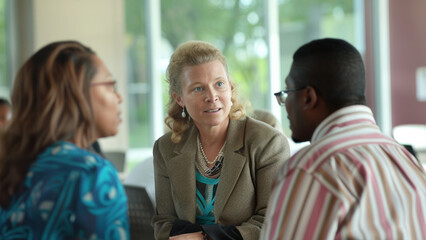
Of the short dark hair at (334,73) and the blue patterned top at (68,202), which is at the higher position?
the short dark hair at (334,73)

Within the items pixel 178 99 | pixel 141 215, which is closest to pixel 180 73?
pixel 178 99

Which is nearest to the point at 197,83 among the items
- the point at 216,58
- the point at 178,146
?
the point at 216,58

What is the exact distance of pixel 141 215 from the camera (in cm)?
188

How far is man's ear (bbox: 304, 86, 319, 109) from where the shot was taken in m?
1.42

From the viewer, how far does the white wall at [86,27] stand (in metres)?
5.82

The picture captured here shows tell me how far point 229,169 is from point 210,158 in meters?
0.16

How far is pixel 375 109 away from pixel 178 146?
5448 millimetres

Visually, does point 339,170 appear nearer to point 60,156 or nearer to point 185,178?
point 60,156

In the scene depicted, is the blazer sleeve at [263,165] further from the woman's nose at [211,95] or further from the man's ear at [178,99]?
→ the man's ear at [178,99]

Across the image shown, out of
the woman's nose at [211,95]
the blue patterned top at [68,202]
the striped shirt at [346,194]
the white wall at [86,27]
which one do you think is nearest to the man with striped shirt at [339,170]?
the striped shirt at [346,194]

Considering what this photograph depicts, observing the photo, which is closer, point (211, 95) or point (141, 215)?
point (141, 215)

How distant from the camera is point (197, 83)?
7.50 ft

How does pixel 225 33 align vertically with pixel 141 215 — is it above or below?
above

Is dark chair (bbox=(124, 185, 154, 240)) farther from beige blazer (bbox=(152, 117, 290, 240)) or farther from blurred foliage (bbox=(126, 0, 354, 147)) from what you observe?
blurred foliage (bbox=(126, 0, 354, 147))
